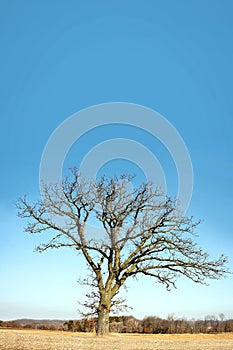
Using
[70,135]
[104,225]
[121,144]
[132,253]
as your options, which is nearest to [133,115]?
[121,144]

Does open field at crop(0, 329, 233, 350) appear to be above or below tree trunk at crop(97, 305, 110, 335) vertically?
below

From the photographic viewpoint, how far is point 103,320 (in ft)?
69.7

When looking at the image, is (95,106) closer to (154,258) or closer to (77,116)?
(77,116)

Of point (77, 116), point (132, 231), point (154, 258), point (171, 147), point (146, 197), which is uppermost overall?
point (77, 116)

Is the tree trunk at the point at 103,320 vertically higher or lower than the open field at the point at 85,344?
higher

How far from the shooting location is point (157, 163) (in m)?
22.3

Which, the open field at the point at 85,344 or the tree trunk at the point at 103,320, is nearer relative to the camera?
the open field at the point at 85,344

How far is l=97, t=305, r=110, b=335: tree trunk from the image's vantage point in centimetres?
2108

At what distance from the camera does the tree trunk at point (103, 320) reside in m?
21.1

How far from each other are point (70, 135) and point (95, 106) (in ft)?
8.53

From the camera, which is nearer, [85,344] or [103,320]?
[85,344]

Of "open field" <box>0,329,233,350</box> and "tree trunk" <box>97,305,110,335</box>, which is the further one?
"tree trunk" <box>97,305,110,335</box>

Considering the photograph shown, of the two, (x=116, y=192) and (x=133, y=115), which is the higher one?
(x=133, y=115)

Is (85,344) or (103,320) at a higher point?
(103,320)
